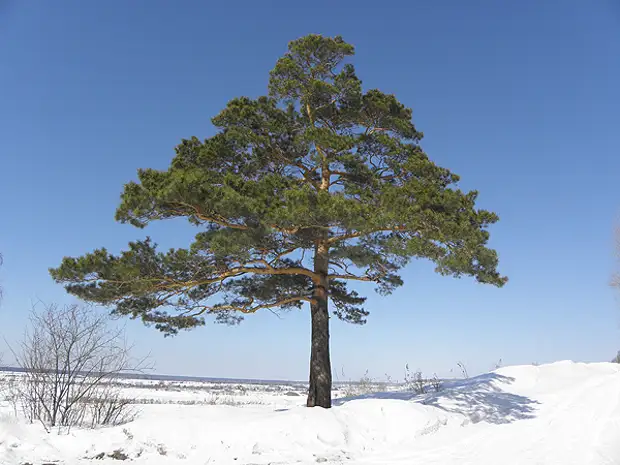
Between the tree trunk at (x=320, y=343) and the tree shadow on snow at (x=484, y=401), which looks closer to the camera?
the tree trunk at (x=320, y=343)

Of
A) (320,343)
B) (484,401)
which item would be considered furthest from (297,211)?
(484,401)

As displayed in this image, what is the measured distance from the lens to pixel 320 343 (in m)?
9.34

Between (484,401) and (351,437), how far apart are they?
505 cm

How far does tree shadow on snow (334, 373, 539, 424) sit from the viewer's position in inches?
361

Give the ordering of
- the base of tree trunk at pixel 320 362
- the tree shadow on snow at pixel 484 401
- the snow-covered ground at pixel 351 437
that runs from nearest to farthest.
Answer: the snow-covered ground at pixel 351 437 < the base of tree trunk at pixel 320 362 < the tree shadow on snow at pixel 484 401

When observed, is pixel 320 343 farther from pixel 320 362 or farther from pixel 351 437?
pixel 351 437

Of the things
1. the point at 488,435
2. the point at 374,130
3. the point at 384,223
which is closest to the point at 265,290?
the point at 384,223

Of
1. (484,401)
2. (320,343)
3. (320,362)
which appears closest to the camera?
(320,362)

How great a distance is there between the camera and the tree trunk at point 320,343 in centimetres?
895

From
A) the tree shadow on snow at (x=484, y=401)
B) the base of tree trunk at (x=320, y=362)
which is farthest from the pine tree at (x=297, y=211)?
the tree shadow on snow at (x=484, y=401)

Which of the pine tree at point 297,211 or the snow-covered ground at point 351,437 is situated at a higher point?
the pine tree at point 297,211

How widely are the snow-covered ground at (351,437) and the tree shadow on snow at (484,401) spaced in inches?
2.8

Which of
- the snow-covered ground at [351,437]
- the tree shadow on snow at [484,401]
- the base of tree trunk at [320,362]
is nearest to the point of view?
the snow-covered ground at [351,437]

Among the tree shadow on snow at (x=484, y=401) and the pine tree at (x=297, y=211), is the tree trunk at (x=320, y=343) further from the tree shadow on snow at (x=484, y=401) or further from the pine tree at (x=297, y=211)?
the tree shadow on snow at (x=484, y=401)
